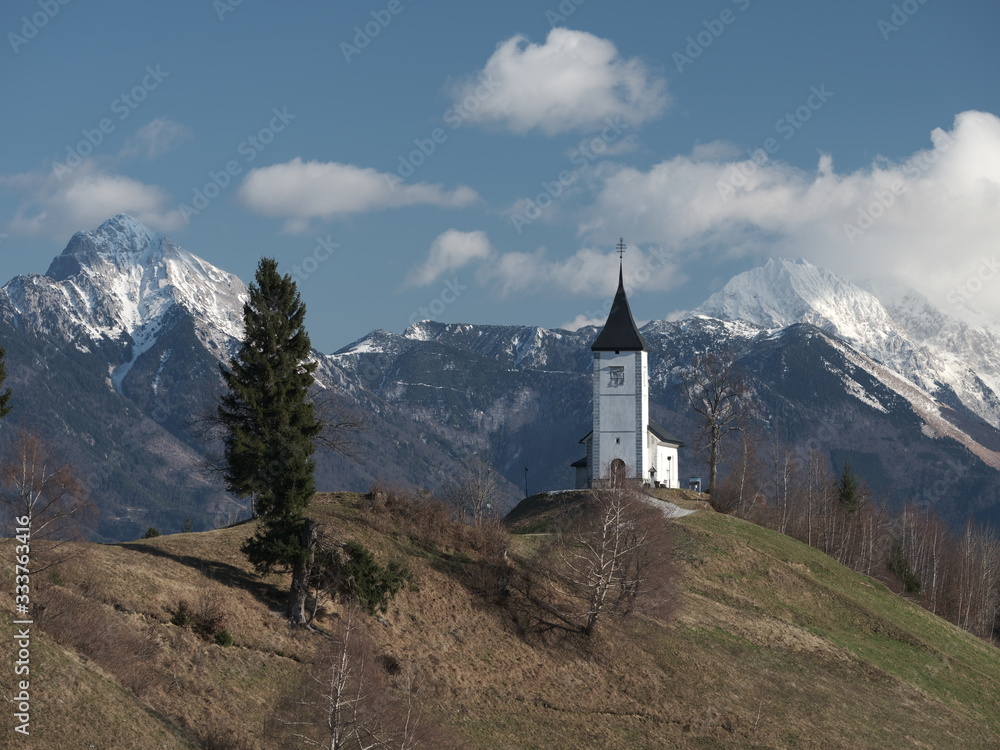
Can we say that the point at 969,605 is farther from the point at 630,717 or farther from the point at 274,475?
the point at 274,475

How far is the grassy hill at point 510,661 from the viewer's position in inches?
1341

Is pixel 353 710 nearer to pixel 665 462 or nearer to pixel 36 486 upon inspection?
pixel 36 486

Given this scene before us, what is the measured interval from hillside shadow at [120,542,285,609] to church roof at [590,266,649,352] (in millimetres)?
47633

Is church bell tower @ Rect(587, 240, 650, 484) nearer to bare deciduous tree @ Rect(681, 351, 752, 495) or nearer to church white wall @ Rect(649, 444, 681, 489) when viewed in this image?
church white wall @ Rect(649, 444, 681, 489)

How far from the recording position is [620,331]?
91.1 meters

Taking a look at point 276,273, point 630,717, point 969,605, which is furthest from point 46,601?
point 969,605

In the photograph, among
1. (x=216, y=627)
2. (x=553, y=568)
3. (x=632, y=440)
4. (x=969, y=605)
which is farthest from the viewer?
(x=969, y=605)

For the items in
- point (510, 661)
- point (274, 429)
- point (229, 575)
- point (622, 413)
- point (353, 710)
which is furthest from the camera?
point (622, 413)

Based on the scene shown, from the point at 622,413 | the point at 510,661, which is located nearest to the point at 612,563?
the point at 510,661

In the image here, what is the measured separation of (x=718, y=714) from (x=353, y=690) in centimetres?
1945

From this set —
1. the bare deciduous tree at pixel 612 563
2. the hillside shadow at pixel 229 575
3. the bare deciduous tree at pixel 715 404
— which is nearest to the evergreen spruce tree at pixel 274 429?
the hillside shadow at pixel 229 575

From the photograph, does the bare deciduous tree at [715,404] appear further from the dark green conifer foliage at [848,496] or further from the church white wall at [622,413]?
the dark green conifer foliage at [848,496]

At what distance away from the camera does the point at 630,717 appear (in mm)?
45625

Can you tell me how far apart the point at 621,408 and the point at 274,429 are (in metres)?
48.2
